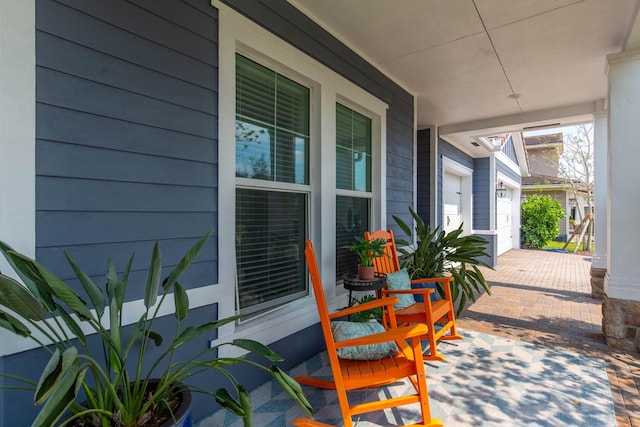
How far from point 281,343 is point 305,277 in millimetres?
549

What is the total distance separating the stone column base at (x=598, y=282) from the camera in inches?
183

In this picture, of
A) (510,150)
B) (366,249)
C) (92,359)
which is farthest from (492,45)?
(510,150)

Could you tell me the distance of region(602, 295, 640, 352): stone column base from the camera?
2.90 meters

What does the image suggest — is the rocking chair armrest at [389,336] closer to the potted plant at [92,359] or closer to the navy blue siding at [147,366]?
the potted plant at [92,359]

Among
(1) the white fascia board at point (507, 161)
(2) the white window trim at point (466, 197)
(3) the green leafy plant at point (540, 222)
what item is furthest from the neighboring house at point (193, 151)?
(3) the green leafy plant at point (540, 222)

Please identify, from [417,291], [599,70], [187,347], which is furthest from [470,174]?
[187,347]

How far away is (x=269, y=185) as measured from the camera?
7.73 ft

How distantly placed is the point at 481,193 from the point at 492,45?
5673mm

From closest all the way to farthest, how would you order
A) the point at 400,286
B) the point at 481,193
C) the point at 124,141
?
the point at 124,141, the point at 400,286, the point at 481,193

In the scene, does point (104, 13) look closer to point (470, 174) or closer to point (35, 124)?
point (35, 124)

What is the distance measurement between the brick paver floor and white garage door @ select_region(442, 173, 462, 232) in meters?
1.27

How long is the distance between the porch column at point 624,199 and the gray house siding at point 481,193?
519 cm

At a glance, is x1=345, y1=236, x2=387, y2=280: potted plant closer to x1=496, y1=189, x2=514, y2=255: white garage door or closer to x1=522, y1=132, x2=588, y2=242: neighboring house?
x1=496, y1=189, x2=514, y2=255: white garage door

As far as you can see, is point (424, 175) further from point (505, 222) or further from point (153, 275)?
point (505, 222)
